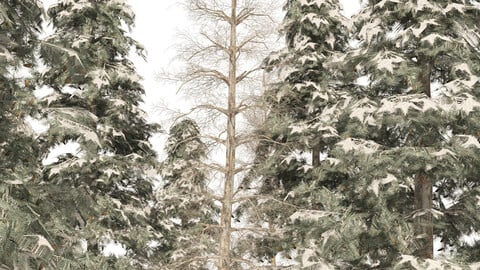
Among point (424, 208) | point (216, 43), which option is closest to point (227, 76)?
point (216, 43)

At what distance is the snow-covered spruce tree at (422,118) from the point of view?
9.02 metres

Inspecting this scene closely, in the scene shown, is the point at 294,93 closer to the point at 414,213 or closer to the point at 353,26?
the point at 353,26

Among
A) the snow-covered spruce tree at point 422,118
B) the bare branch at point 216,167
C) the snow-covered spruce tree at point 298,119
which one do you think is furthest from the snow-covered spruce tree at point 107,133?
the snow-covered spruce tree at point 422,118

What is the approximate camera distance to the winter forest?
7988mm

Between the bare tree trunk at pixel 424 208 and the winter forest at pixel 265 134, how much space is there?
29 millimetres

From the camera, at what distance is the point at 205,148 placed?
1297 cm

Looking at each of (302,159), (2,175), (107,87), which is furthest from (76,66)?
(302,159)

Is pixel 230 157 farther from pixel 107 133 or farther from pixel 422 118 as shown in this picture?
pixel 422 118

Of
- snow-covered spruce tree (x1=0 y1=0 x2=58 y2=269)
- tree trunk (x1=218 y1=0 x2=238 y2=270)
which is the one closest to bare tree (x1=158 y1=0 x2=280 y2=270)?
tree trunk (x1=218 y1=0 x2=238 y2=270)

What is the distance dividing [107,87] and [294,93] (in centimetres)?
539

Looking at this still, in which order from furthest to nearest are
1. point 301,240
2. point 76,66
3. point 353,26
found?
point 301,240 < point 353,26 < point 76,66

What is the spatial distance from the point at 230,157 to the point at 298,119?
350cm

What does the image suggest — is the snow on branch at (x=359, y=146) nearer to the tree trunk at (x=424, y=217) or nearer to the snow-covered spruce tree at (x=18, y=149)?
the tree trunk at (x=424, y=217)

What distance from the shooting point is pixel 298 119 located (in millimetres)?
15406
